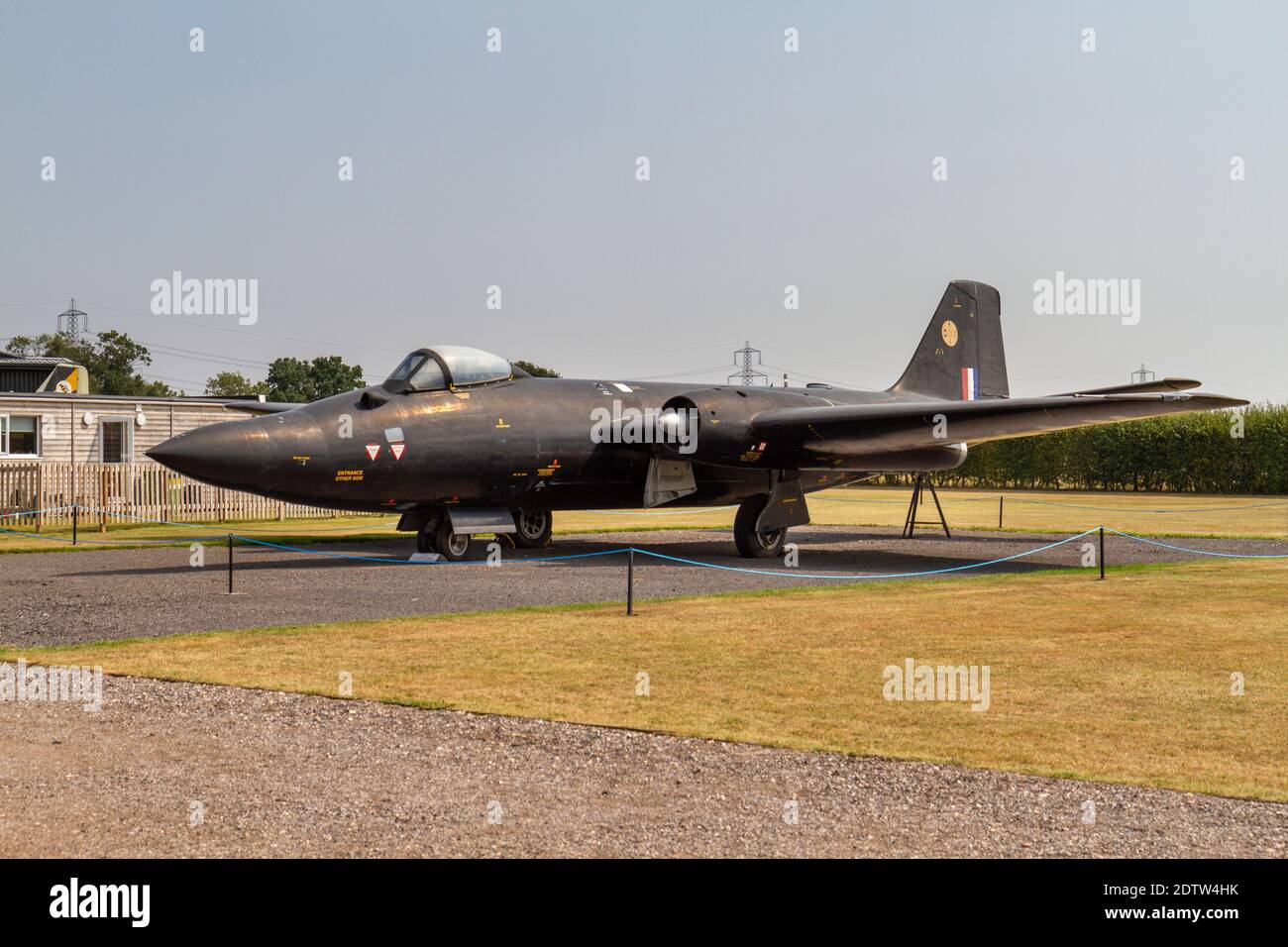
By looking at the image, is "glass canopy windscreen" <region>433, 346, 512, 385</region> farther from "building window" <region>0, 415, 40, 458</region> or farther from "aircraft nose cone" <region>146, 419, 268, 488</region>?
"building window" <region>0, 415, 40, 458</region>

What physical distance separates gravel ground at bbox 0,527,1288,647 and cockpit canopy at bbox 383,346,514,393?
2997 mm

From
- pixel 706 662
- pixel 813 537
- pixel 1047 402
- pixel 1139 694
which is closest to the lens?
pixel 1139 694

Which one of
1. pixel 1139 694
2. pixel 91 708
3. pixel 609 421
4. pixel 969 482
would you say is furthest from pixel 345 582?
pixel 969 482

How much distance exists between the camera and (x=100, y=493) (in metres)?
30.4

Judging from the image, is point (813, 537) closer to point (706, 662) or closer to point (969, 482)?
point (706, 662)

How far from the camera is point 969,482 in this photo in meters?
68.5

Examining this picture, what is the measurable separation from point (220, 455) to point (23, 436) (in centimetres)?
1970

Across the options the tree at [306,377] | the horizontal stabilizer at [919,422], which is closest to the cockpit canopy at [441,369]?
the horizontal stabilizer at [919,422]

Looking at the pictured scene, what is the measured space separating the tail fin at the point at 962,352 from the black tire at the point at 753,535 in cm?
656

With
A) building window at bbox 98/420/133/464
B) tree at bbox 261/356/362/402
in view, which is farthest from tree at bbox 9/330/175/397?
building window at bbox 98/420/133/464

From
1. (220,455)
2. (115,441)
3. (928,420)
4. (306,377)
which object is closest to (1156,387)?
(928,420)

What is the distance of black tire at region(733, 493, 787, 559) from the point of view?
22.6 meters
